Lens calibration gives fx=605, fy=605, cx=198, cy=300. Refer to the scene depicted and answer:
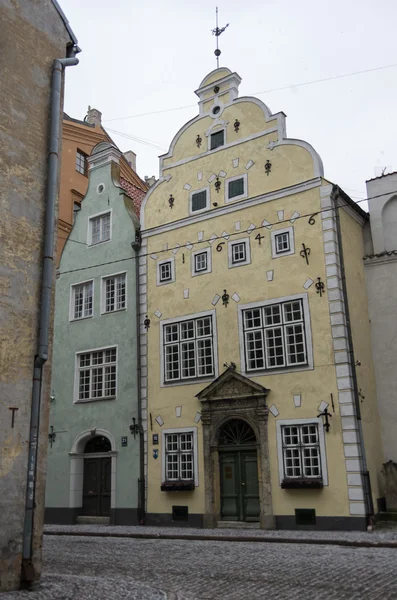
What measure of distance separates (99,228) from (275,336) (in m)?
9.11

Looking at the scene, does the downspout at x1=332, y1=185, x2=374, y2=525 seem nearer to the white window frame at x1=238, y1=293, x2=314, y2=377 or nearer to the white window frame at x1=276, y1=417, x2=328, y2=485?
the white window frame at x1=276, y1=417, x2=328, y2=485

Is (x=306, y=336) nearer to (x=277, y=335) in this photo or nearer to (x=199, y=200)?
(x=277, y=335)

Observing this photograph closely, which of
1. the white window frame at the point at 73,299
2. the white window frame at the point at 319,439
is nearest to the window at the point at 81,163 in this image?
the white window frame at the point at 73,299

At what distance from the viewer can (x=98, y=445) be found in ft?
71.3

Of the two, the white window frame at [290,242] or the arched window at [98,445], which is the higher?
the white window frame at [290,242]

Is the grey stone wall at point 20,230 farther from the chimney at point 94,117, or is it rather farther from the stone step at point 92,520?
the chimney at point 94,117

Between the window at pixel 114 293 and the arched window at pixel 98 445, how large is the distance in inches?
182

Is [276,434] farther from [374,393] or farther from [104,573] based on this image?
[104,573]

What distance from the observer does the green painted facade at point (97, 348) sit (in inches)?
811

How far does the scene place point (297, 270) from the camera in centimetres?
1848

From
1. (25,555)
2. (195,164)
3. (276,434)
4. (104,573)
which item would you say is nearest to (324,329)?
(276,434)

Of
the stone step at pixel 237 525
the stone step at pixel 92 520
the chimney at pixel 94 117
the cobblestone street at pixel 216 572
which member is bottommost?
the cobblestone street at pixel 216 572

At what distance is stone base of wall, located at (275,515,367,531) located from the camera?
1582 cm

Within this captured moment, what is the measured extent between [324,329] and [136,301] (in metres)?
7.24
